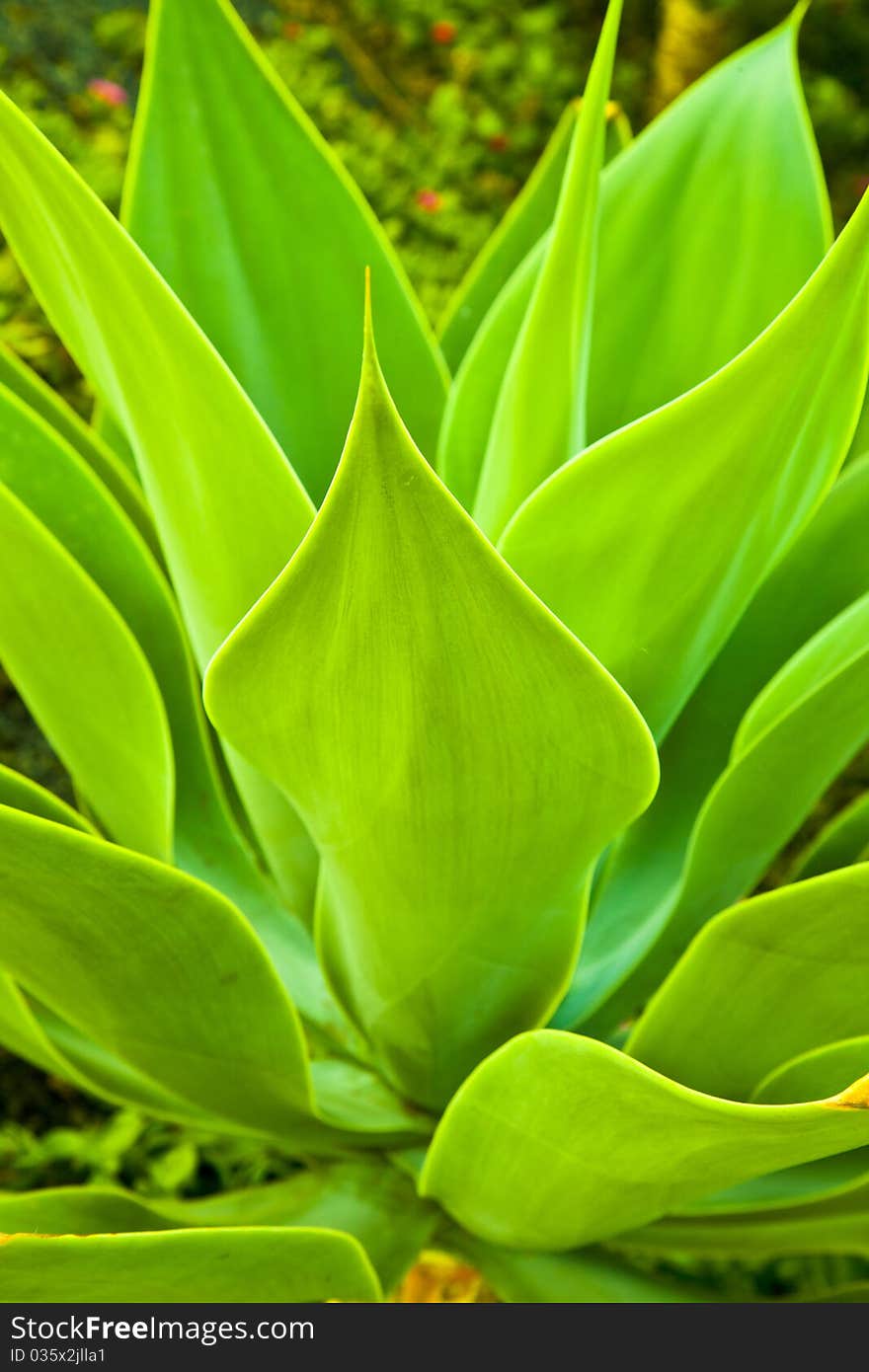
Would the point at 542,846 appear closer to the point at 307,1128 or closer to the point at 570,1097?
the point at 570,1097

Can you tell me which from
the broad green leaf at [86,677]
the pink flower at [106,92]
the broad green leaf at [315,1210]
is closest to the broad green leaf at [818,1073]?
the broad green leaf at [315,1210]

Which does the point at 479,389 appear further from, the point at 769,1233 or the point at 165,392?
the point at 769,1233

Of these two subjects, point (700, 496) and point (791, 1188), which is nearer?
point (700, 496)

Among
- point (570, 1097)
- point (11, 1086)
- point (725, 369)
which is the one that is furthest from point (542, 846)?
point (11, 1086)

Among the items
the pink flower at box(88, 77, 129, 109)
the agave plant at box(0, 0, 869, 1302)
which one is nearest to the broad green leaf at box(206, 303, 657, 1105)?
the agave plant at box(0, 0, 869, 1302)

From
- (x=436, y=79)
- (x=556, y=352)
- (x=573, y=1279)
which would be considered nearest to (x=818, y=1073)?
(x=573, y=1279)
